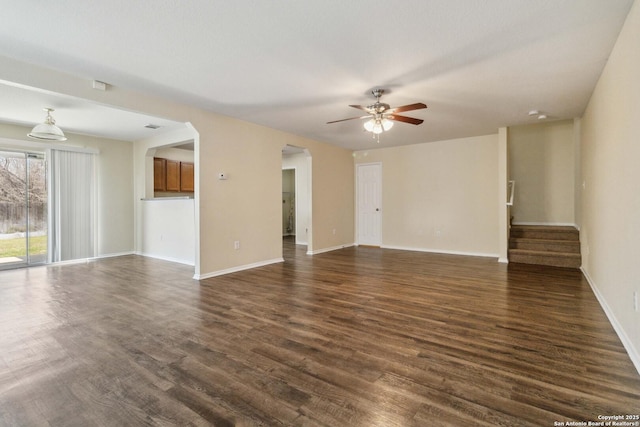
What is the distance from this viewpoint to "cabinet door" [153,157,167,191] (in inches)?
273

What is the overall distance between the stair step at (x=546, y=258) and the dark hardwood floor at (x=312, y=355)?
3.33 feet

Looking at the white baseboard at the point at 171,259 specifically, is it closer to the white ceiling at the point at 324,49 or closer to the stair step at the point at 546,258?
the white ceiling at the point at 324,49

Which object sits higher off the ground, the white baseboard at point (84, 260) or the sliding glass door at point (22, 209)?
the sliding glass door at point (22, 209)

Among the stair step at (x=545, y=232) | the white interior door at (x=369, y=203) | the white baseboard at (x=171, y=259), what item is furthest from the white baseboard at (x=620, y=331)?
the white baseboard at (x=171, y=259)

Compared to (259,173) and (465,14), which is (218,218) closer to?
(259,173)

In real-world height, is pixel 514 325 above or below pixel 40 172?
below

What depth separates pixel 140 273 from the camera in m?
4.98

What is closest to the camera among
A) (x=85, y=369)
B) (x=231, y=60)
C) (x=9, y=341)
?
(x=85, y=369)

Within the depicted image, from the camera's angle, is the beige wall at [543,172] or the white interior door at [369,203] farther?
the white interior door at [369,203]

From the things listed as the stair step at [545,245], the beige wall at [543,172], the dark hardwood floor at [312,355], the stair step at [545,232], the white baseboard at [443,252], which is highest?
the beige wall at [543,172]

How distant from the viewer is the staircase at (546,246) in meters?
5.15

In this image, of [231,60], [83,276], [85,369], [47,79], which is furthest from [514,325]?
[83,276]

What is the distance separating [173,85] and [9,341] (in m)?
2.93

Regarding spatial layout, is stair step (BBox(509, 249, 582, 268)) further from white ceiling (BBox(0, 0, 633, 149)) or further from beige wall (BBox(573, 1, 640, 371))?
white ceiling (BBox(0, 0, 633, 149))
